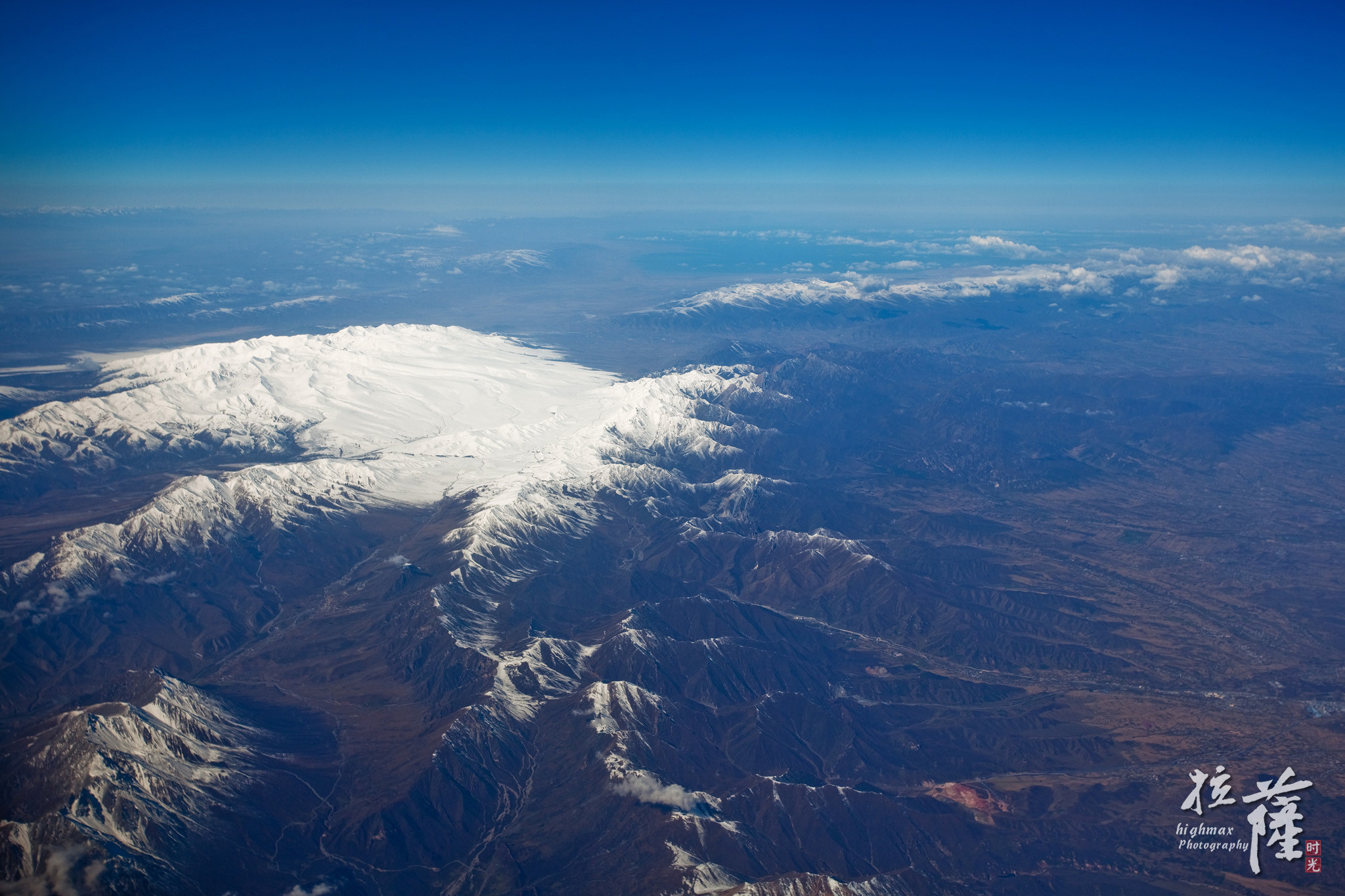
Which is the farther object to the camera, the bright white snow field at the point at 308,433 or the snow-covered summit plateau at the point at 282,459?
the bright white snow field at the point at 308,433

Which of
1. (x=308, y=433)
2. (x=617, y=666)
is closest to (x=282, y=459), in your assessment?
(x=308, y=433)

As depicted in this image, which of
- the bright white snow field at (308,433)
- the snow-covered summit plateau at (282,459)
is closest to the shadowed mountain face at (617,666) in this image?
the snow-covered summit plateau at (282,459)

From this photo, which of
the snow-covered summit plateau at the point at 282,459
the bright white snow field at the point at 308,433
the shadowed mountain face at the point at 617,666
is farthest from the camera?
the bright white snow field at the point at 308,433

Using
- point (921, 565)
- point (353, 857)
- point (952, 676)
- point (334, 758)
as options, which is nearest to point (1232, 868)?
point (952, 676)

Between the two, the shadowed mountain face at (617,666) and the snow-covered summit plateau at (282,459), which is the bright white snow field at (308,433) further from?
the shadowed mountain face at (617,666)

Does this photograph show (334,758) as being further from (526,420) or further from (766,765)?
(526,420)

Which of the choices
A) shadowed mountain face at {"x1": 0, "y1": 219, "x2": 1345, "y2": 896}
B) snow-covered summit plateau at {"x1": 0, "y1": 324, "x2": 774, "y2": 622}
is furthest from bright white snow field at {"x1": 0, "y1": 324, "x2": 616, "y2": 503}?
shadowed mountain face at {"x1": 0, "y1": 219, "x2": 1345, "y2": 896}

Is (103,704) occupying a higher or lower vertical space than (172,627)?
higher

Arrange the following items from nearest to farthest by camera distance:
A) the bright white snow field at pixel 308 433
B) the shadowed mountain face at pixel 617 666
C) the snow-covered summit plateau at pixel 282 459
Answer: the shadowed mountain face at pixel 617 666 < the snow-covered summit plateau at pixel 282 459 < the bright white snow field at pixel 308 433
